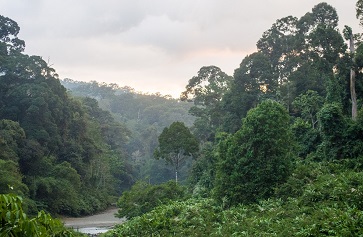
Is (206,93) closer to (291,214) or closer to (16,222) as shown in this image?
(291,214)

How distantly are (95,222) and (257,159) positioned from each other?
63.5 ft

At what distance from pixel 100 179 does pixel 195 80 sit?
1459cm

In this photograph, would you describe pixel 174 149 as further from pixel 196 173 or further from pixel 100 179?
pixel 100 179

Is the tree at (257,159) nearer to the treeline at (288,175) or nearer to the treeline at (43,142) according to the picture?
the treeline at (288,175)

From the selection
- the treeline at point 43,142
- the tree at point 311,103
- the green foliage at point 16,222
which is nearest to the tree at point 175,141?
the treeline at point 43,142

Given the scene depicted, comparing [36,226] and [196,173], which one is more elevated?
[36,226]

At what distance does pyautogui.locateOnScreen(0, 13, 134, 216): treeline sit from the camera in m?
29.2

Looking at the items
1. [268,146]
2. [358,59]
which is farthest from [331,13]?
[268,146]

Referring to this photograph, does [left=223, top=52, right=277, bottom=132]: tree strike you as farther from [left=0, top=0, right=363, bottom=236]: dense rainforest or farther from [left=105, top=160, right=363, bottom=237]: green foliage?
[left=105, top=160, right=363, bottom=237]: green foliage

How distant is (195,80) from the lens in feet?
144

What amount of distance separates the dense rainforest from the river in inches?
45.5

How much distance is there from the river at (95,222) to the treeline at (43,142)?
101 cm

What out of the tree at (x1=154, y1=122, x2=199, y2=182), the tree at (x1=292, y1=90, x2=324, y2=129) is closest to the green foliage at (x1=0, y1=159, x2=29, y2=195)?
the tree at (x1=154, y1=122, x2=199, y2=182)

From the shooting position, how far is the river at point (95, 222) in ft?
88.4
